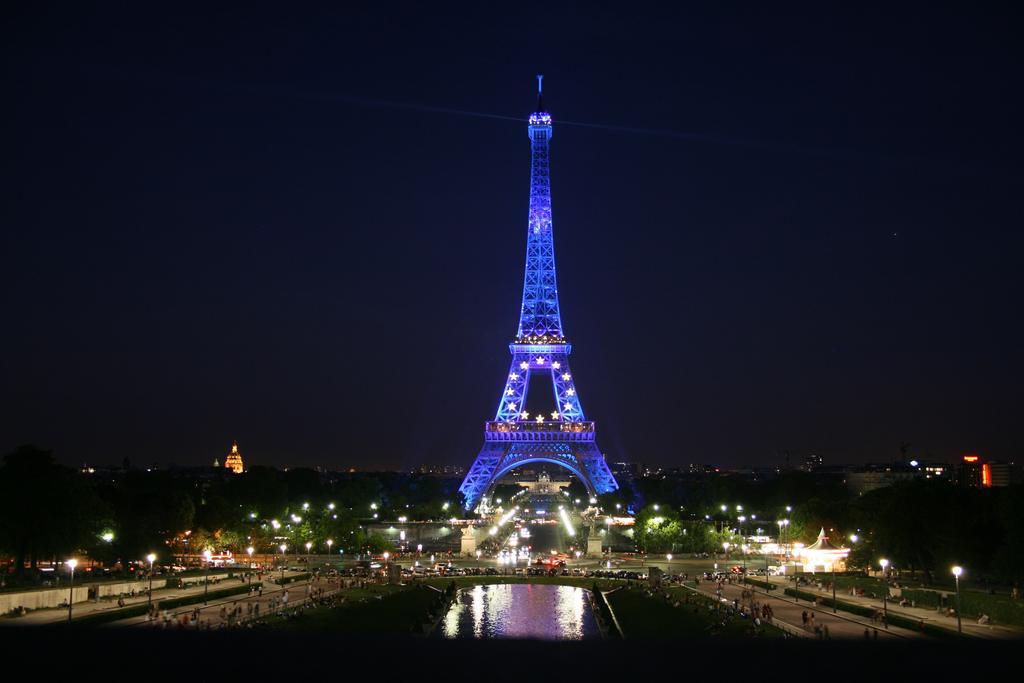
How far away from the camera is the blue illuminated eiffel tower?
111438 millimetres

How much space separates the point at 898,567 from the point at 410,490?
105214 millimetres

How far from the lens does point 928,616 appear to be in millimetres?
38875

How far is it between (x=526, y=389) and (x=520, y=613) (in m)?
71.9

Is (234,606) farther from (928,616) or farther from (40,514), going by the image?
(928,616)

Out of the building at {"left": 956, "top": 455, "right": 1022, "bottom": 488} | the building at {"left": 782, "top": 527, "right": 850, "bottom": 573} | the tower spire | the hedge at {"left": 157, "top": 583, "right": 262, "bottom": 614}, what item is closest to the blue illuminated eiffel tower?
the tower spire

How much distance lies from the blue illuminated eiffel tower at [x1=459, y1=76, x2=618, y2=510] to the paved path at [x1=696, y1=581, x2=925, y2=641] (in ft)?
193

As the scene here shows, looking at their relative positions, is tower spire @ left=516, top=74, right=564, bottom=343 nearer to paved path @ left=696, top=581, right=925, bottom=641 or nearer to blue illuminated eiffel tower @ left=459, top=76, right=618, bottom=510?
blue illuminated eiffel tower @ left=459, top=76, right=618, bottom=510

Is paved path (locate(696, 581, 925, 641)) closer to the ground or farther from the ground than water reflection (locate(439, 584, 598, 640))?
farther from the ground

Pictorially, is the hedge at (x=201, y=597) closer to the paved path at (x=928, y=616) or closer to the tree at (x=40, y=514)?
the tree at (x=40, y=514)

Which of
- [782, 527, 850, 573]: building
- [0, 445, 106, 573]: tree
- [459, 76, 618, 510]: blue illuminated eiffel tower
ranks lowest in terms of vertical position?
[782, 527, 850, 573]: building

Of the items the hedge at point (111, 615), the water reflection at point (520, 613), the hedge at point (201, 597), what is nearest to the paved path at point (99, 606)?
the hedge at point (111, 615)

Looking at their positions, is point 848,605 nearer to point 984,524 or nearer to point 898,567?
point 984,524

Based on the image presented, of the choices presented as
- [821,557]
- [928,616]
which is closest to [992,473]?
[821,557]

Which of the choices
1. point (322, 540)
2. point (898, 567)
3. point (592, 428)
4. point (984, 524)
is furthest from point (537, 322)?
point (984, 524)
